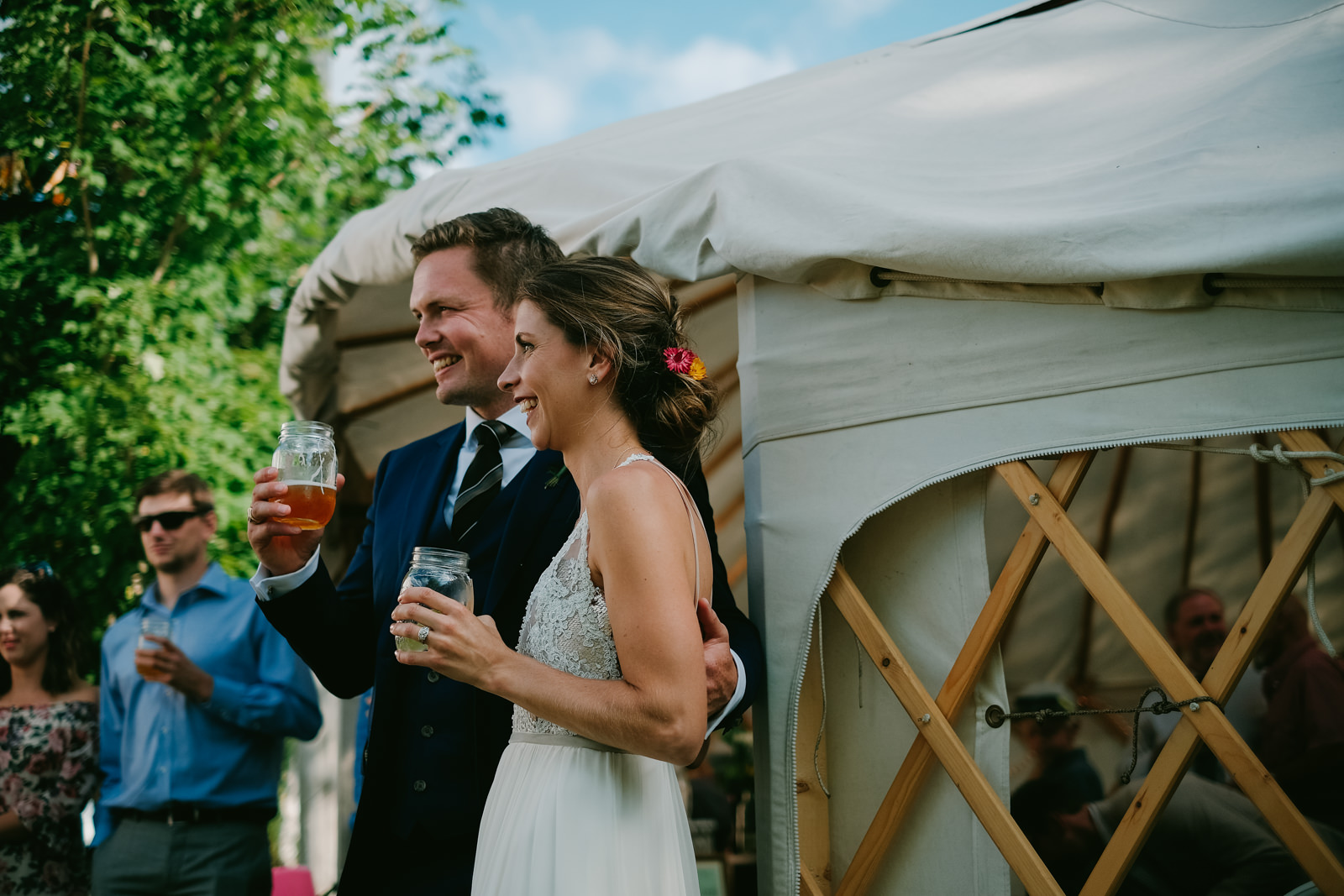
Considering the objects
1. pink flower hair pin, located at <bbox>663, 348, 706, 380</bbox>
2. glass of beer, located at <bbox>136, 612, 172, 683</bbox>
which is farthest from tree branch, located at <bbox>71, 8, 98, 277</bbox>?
pink flower hair pin, located at <bbox>663, 348, 706, 380</bbox>

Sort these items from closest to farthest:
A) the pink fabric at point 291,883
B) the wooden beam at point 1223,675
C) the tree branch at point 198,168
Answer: the wooden beam at point 1223,675 → the pink fabric at point 291,883 → the tree branch at point 198,168

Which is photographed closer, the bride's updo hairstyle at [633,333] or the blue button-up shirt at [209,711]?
the bride's updo hairstyle at [633,333]

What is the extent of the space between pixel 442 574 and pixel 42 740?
272cm

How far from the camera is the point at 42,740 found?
11.4 ft

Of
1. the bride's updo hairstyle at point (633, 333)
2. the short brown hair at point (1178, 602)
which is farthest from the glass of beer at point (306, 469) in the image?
the short brown hair at point (1178, 602)

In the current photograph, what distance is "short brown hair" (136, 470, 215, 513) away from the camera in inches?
140

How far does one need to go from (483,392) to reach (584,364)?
675 millimetres

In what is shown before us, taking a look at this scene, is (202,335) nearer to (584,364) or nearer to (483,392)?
(483,392)

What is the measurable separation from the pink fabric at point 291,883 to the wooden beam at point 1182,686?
3.24 meters

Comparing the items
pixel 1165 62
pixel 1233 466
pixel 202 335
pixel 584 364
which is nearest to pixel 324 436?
pixel 584 364

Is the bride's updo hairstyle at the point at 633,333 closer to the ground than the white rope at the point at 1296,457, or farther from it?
farther from it

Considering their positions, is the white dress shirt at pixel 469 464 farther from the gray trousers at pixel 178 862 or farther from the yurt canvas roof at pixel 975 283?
the gray trousers at pixel 178 862

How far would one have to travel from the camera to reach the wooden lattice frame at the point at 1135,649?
5.45 feet

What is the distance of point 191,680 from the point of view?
3180mm
